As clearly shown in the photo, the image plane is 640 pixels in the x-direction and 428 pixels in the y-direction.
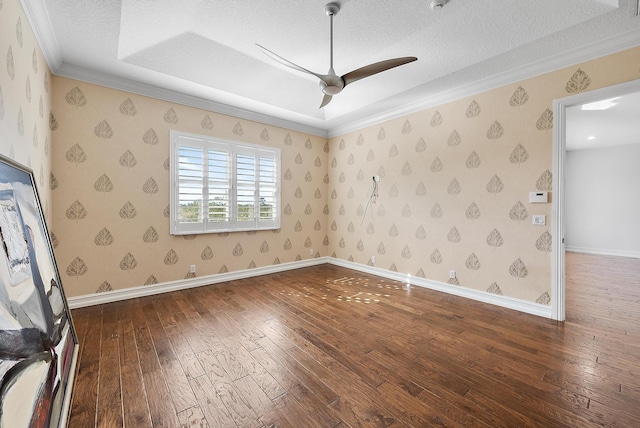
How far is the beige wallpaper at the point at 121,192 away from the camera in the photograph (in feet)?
10.3

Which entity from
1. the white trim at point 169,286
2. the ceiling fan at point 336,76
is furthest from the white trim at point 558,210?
the white trim at point 169,286

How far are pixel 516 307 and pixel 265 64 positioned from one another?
4.22 m

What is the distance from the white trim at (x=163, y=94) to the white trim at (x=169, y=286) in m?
2.63

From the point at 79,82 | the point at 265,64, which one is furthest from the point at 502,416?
the point at 79,82

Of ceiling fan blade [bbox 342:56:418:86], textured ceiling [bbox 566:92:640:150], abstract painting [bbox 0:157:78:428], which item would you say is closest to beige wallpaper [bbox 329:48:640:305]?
textured ceiling [bbox 566:92:640:150]

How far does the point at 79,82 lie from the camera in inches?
126

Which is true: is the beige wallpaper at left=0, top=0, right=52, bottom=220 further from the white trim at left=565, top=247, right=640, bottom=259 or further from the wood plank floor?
the white trim at left=565, top=247, right=640, bottom=259

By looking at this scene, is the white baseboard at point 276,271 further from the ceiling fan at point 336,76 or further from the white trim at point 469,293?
the ceiling fan at point 336,76

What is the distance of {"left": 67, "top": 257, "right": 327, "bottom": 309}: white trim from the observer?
10.6ft

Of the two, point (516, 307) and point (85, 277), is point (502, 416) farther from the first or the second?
point (85, 277)

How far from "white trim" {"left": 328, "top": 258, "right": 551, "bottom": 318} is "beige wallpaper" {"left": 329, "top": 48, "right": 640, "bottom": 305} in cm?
7

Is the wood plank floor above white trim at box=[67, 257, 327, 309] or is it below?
below

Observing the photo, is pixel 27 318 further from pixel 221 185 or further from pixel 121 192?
pixel 221 185

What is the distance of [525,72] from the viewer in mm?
3109
